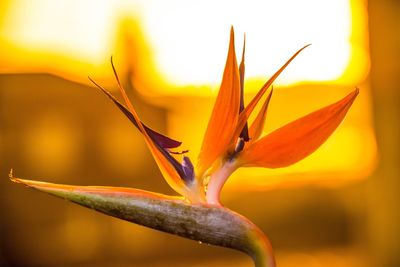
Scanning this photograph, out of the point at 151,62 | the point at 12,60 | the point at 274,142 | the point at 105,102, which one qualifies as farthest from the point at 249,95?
the point at 274,142

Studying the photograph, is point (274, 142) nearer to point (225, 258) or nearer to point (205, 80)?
point (205, 80)

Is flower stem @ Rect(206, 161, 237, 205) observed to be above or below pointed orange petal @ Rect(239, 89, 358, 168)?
below

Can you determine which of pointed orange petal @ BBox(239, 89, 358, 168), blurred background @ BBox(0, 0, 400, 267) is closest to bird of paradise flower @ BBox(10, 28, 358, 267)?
pointed orange petal @ BBox(239, 89, 358, 168)

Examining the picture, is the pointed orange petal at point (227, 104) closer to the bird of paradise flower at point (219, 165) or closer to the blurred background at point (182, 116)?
the bird of paradise flower at point (219, 165)

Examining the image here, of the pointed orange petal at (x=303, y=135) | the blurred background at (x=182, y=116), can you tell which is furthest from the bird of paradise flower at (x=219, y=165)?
the blurred background at (x=182, y=116)

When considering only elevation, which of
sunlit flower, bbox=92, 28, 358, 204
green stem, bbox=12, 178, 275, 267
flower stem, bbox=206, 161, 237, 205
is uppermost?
sunlit flower, bbox=92, 28, 358, 204

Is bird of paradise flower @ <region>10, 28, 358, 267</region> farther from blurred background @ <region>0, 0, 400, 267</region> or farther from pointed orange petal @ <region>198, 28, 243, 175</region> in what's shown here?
blurred background @ <region>0, 0, 400, 267</region>

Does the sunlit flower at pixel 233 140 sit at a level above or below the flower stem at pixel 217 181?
above
